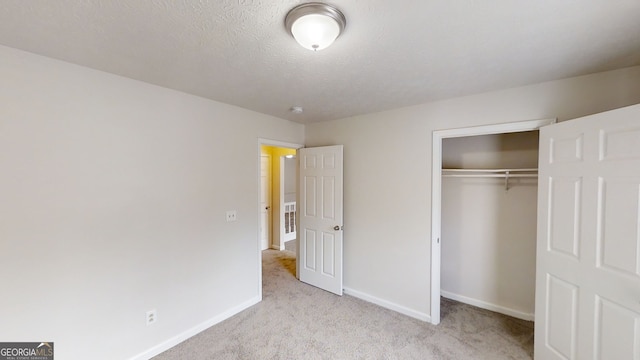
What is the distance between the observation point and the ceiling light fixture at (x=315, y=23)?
1.16 m

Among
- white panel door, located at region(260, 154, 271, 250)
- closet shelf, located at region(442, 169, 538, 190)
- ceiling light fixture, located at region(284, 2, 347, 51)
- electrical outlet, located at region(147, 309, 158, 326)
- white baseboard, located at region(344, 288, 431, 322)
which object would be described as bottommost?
white baseboard, located at region(344, 288, 431, 322)

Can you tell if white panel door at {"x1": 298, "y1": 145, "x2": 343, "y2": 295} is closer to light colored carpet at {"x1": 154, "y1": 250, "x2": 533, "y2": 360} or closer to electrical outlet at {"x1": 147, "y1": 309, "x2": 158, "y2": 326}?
light colored carpet at {"x1": 154, "y1": 250, "x2": 533, "y2": 360}

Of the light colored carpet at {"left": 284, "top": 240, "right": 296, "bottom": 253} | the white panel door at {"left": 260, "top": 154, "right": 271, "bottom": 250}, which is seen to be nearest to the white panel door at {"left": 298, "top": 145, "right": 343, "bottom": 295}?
the light colored carpet at {"left": 284, "top": 240, "right": 296, "bottom": 253}

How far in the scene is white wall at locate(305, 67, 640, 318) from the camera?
6.74 ft

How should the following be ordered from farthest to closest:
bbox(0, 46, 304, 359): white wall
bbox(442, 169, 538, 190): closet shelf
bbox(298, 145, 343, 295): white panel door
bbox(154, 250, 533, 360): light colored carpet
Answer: bbox(298, 145, 343, 295): white panel door < bbox(442, 169, 538, 190): closet shelf < bbox(154, 250, 533, 360): light colored carpet < bbox(0, 46, 304, 359): white wall

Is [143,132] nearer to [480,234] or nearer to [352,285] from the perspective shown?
[352,285]

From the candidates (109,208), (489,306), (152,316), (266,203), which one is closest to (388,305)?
(489,306)

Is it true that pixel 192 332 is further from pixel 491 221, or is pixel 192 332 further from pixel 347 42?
pixel 491 221

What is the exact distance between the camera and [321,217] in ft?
11.3

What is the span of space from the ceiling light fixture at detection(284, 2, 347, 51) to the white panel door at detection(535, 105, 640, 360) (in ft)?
5.80

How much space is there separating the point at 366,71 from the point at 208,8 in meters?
1.13

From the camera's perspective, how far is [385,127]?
2.97 metres

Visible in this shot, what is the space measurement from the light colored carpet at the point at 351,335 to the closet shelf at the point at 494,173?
153cm

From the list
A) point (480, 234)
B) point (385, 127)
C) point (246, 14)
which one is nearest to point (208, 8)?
point (246, 14)
